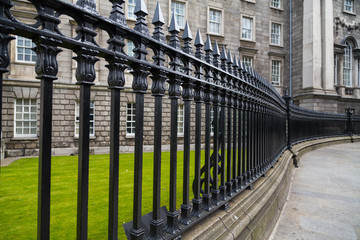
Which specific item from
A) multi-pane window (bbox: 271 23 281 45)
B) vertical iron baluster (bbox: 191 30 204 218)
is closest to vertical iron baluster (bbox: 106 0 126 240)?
vertical iron baluster (bbox: 191 30 204 218)

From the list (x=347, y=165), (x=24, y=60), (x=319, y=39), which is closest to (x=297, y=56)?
(x=319, y=39)

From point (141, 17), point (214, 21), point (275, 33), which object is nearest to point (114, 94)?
point (141, 17)

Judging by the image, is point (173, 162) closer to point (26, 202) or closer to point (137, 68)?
point (137, 68)

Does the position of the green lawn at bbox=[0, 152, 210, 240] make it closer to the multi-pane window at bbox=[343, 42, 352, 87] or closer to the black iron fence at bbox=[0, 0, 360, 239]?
the black iron fence at bbox=[0, 0, 360, 239]

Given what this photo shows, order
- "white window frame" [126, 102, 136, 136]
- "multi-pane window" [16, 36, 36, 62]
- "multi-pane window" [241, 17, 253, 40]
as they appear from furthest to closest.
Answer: "multi-pane window" [241, 17, 253, 40] → "white window frame" [126, 102, 136, 136] → "multi-pane window" [16, 36, 36, 62]

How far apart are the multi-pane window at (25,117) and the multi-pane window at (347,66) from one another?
2713 cm

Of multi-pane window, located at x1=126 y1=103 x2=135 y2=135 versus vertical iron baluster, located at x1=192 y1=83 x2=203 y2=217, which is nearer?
vertical iron baluster, located at x1=192 y1=83 x2=203 y2=217

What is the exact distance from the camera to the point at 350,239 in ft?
7.93

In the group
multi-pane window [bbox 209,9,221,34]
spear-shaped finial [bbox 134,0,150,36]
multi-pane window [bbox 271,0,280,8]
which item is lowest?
spear-shaped finial [bbox 134,0,150,36]

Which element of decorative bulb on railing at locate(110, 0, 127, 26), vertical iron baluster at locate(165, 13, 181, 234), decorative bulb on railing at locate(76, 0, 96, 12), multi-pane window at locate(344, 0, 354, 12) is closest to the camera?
decorative bulb on railing at locate(76, 0, 96, 12)

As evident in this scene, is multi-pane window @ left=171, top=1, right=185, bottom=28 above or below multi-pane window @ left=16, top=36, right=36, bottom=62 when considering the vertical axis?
above

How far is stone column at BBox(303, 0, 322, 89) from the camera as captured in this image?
62.3ft

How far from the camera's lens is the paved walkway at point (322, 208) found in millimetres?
2589

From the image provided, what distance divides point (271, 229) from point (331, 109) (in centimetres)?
2058
